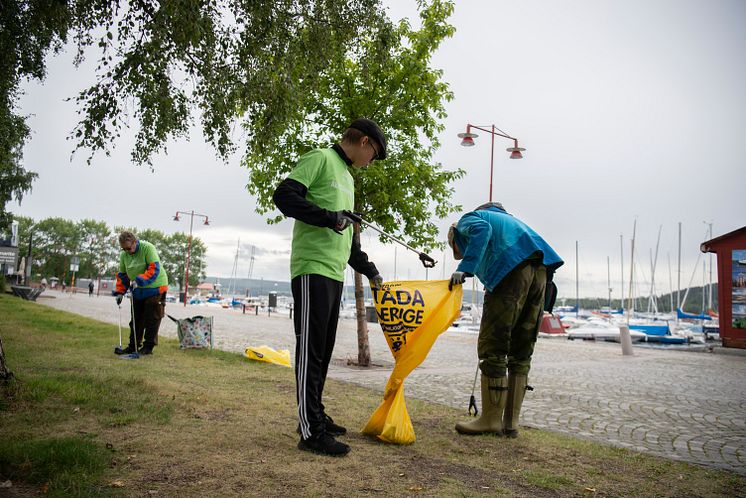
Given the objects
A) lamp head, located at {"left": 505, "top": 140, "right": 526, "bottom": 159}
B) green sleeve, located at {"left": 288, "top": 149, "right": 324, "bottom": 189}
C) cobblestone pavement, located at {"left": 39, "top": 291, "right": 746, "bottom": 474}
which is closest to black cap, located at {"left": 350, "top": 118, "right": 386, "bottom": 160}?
green sleeve, located at {"left": 288, "top": 149, "right": 324, "bottom": 189}

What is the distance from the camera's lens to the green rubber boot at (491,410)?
4316 millimetres

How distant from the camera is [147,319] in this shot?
854 cm

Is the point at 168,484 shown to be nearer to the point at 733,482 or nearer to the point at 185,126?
the point at 733,482

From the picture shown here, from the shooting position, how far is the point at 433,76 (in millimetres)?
9492

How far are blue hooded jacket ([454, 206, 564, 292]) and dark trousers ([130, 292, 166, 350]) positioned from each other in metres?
6.00

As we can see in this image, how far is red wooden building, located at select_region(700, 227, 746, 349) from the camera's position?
17531 millimetres

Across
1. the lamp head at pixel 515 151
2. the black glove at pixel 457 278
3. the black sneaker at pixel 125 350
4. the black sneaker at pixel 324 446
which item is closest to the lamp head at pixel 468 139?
the lamp head at pixel 515 151

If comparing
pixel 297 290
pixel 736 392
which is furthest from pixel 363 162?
pixel 736 392

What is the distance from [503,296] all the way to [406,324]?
2.86 ft

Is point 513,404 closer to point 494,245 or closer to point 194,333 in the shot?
point 494,245

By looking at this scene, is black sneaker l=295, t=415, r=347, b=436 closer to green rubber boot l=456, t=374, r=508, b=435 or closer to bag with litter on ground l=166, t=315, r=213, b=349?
green rubber boot l=456, t=374, r=508, b=435

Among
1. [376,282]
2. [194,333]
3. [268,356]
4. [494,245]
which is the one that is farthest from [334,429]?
[194,333]

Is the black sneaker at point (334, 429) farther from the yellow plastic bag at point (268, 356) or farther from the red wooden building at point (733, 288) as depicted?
the red wooden building at point (733, 288)

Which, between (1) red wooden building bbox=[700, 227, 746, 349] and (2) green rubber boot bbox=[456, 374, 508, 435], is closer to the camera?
(2) green rubber boot bbox=[456, 374, 508, 435]
